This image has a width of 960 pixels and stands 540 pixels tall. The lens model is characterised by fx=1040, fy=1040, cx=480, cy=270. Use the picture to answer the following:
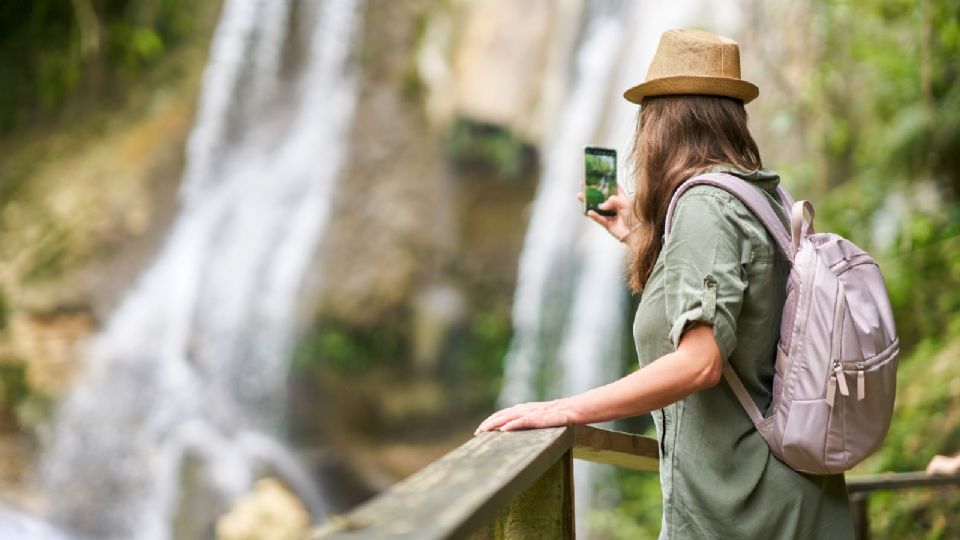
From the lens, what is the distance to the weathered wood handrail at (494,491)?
849 mm

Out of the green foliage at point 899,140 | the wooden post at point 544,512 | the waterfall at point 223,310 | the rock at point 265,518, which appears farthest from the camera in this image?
the waterfall at point 223,310

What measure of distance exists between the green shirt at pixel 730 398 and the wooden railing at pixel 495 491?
0.18 meters

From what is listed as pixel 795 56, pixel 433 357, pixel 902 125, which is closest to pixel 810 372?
pixel 902 125

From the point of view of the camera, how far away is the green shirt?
144 cm

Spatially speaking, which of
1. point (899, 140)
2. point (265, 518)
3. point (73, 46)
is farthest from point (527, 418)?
point (73, 46)

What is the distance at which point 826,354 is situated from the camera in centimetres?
145

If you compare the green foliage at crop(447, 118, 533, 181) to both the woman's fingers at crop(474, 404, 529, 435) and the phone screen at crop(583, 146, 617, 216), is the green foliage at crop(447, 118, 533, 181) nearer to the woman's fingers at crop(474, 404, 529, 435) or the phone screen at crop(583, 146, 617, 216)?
the phone screen at crop(583, 146, 617, 216)

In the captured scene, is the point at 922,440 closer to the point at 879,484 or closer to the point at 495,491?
the point at 879,484

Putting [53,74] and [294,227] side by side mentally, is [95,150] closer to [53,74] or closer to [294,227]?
[53,74]

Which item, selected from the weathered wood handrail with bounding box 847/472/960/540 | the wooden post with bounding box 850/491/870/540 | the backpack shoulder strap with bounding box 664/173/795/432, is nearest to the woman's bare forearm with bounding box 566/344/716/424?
the backpack shoulder strap with bounding box 664/173/795/432

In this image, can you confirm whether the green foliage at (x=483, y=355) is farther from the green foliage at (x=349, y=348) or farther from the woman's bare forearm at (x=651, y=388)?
the woman's bare forearm at (x=651, y=388)

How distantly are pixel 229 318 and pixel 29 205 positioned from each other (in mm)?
2176

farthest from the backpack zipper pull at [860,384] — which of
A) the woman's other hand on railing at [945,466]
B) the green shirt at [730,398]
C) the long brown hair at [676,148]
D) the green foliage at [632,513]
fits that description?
the green foliage at [632,513]

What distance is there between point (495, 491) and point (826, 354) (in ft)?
2.11
